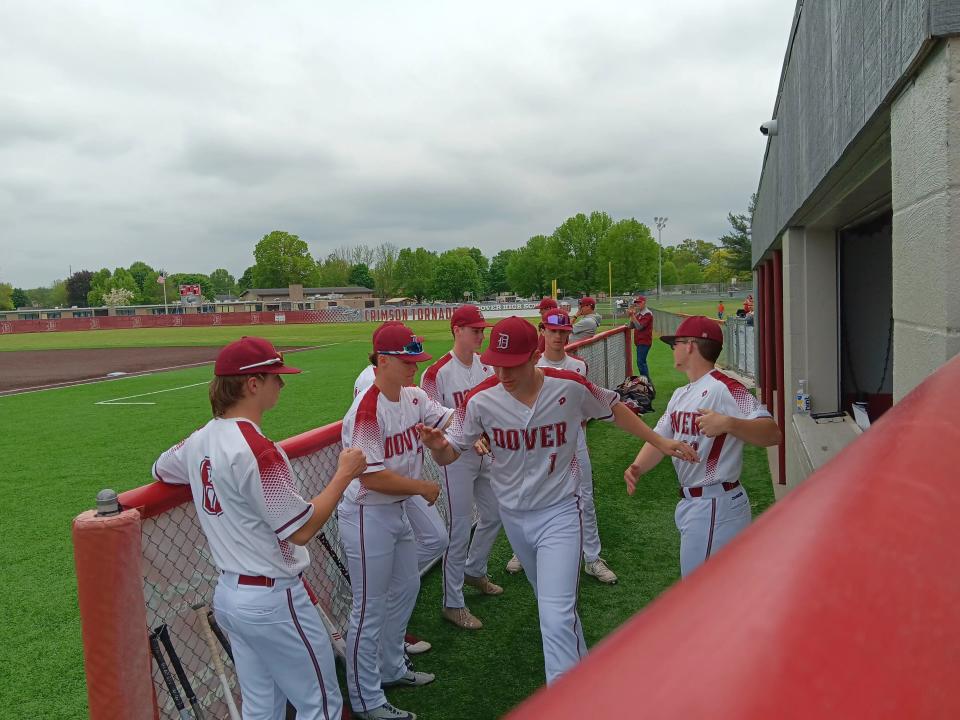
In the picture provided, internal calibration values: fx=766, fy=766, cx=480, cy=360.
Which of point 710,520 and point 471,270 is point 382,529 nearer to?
point 710,520

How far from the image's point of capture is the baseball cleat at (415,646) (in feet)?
16.5

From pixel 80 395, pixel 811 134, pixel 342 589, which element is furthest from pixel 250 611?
pixel 80 395

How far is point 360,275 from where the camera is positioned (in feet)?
459

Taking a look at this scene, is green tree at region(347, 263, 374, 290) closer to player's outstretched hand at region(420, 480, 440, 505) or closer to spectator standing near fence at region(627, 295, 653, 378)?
spectator standing near fence at region(627, 295, 653, 378)

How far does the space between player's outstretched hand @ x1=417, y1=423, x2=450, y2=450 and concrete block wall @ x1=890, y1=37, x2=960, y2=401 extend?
2.42m

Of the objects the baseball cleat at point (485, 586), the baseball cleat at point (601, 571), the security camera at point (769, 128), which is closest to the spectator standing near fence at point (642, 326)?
the security camera at point (769, 128)

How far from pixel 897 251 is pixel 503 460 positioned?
220cm

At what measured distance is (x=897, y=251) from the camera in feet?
9.34

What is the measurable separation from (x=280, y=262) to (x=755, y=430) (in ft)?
391

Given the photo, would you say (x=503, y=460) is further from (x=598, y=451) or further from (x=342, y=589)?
(x=598, y=451)

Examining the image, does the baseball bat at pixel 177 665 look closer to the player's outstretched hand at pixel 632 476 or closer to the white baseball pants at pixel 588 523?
the player's outstretched hand at pixel 632 476

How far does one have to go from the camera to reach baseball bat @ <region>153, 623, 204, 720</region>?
11.2 feet

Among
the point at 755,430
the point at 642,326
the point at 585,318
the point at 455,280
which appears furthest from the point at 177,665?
the point at 455,280

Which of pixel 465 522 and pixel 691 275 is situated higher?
pixel 691 275
